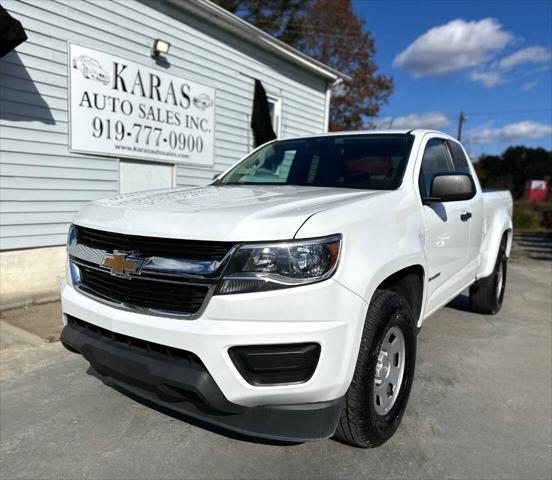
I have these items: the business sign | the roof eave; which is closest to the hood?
the business sign

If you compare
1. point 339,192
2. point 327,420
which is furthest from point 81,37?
point 327,420

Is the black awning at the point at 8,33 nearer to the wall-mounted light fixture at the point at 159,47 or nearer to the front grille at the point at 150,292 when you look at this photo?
the wall-mounted light fixture at the point at 159,47

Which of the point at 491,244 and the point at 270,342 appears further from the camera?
the point at 491,244

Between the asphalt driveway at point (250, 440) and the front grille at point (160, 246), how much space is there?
1.12 m

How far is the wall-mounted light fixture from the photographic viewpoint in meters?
6.94

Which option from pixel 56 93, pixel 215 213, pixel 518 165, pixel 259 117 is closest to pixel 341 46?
pixel 259 117

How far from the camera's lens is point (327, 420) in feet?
6.64

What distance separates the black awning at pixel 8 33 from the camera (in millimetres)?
4668

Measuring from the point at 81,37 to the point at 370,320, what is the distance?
222 inches

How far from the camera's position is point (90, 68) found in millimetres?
6137

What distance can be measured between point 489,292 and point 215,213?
3.98m

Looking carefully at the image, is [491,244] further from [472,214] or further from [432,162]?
[432,162]

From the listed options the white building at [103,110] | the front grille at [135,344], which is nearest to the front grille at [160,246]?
the front grille at [135,344]

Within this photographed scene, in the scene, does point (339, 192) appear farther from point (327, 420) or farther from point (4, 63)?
point (4, 63)
